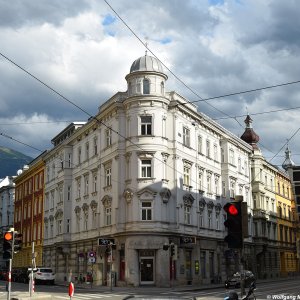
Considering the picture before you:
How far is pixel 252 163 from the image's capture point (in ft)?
202

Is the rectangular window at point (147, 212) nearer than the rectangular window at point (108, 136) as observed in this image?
Yes

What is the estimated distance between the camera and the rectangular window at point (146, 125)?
4056 centimetres

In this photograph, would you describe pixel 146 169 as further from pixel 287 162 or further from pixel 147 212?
pixel 287 162

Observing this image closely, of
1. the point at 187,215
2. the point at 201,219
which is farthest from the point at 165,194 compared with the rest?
the point at 201,219

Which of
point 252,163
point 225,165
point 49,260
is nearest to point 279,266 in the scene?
point 252,163

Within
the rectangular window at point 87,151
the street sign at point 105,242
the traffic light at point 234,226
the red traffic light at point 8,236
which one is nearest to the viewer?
the traffic light at point 234,226

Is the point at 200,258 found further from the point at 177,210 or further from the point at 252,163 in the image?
the point at 252,163

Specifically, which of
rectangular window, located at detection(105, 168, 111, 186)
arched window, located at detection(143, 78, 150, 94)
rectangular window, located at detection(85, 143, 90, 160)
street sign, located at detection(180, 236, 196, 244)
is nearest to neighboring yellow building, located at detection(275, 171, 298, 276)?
street sign, located at detection(180, 236, 196, 244)

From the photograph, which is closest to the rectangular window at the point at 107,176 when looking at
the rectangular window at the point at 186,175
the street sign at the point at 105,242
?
the street sign at the point at 105,242

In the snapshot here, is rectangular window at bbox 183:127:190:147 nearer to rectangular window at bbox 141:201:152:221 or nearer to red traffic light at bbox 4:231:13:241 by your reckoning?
rectangular window at bbox 141:201:152:221

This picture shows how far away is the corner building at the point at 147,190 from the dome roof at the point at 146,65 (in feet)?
0.34

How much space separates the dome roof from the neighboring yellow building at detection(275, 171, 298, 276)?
34554 mm

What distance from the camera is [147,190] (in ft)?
129

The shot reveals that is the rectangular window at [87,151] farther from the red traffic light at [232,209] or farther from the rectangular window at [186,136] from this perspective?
the red traffic light at [232,209]
